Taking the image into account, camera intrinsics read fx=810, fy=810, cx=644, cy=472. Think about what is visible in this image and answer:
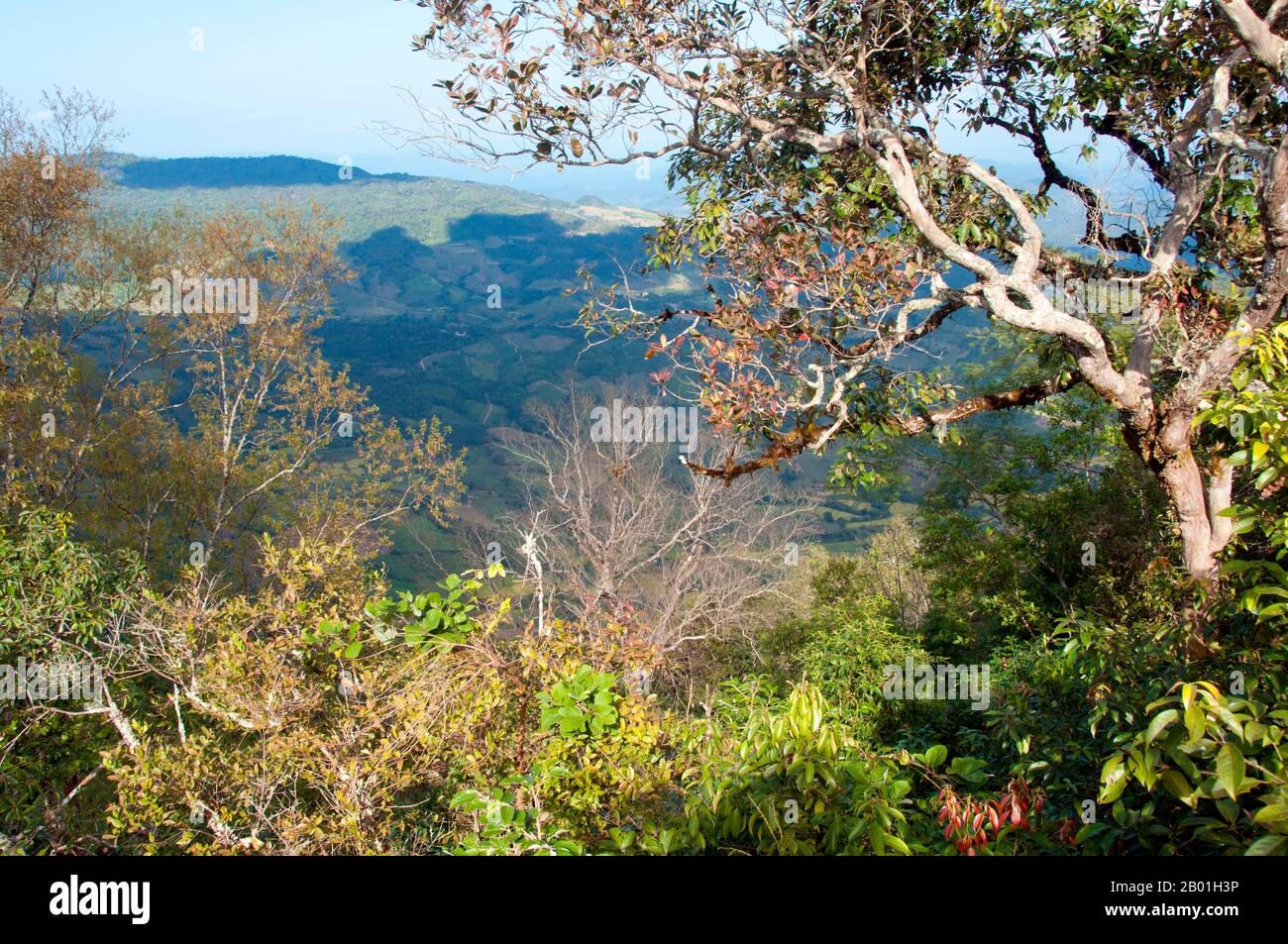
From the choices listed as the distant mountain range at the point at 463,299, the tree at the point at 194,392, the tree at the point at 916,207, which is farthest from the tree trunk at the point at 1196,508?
the distant mountain range at the point at 463,299

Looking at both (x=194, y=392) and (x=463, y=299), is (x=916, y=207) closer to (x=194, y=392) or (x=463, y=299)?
(x=194, y=392)

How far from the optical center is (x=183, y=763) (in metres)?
4.57

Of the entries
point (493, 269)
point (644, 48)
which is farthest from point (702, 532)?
point (493, 269)

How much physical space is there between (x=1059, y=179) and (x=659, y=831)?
5.62m

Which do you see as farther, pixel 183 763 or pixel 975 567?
pixel 975 567

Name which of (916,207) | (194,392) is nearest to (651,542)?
(194,392)

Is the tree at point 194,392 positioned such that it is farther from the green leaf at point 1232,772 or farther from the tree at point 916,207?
the green leaf at point 1232,772

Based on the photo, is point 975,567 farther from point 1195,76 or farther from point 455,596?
point 455,596

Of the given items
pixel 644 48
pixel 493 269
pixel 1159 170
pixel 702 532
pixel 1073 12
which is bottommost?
pixel 702 532

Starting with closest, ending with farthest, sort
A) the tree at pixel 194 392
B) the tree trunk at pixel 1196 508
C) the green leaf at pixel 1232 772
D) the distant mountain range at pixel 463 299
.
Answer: the green leaf at pixel 1232 772, the tree trunk at pixel 1196 508, the tree at pixel 194 392, the distant mountain range at pixel 463 299

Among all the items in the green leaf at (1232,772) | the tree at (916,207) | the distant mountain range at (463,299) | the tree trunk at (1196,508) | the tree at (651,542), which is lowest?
the tree at (651,542)

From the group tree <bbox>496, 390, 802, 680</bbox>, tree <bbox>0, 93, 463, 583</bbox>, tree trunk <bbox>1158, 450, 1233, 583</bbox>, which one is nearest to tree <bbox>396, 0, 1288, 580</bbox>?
tree trunk <bbox>1158, 450, 1233, 583</bbox>

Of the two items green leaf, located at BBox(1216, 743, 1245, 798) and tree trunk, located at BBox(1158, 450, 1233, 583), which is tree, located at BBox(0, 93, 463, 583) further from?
green leaf, located at BBox(1216, 743, 1245, 798)

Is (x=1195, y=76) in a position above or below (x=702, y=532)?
above
